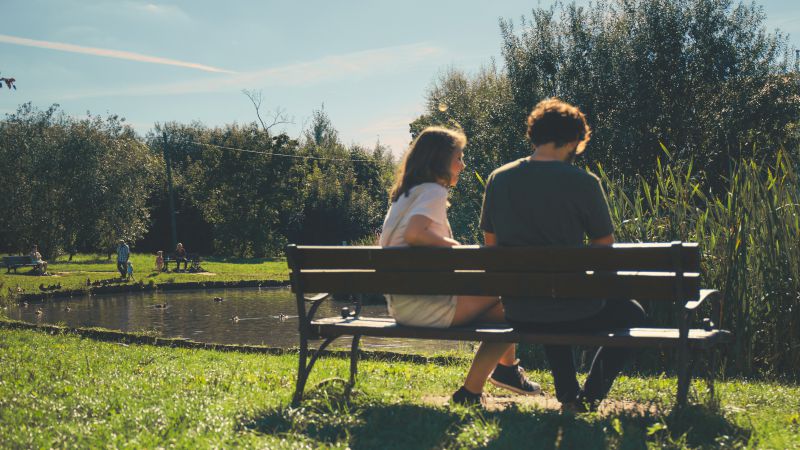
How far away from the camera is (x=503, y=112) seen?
2992cm

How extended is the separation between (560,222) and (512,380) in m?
0.98

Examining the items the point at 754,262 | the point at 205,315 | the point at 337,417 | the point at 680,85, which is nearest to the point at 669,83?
the point at 680,85

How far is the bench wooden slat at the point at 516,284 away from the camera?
4004 millimetres

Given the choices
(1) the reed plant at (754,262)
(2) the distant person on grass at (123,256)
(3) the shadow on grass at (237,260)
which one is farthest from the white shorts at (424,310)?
(3) the shadow on grass at (237,260)

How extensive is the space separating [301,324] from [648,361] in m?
3.60

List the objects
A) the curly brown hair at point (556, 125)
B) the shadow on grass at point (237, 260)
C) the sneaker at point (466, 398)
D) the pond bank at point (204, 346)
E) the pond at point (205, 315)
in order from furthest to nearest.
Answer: the shadow on grass at point (237, 260), the pond at point (205, 315), the pond bank at point (204, 346), the sneaker at point (466, 398), the curly brown hair at point (556, 125)

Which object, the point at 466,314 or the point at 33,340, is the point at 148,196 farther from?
the point at 466,314

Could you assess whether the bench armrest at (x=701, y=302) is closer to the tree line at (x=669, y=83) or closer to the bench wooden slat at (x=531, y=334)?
the bench wooden slat at (x=531, y=334)

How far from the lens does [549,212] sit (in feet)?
13.8

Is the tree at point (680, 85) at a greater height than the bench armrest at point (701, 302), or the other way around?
the tree at point (680, 85)

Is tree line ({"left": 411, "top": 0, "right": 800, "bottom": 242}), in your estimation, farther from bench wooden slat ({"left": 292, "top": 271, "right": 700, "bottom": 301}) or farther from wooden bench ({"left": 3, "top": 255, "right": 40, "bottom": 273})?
bench wooden slat ({"left": 292, "top": 271, "right": 700, "bottom": 301})

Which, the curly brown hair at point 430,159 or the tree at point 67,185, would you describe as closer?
the curly brown hair at point 430,159

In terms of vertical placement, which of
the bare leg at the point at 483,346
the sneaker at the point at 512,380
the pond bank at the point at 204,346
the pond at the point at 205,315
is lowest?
the pond at the point at 205,315

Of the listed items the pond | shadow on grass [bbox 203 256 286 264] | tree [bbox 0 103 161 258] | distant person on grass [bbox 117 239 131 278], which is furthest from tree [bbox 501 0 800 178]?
tree [bbox 0 103 161 258]
